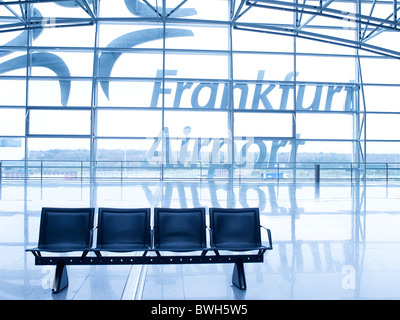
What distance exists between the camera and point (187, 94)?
54.0 feet

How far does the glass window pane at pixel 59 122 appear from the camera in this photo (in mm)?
16156

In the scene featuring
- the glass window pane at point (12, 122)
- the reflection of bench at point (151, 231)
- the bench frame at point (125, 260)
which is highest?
the glass window pane at point (12, 122)

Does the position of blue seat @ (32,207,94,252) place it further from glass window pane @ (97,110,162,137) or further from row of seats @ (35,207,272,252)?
glass window pane @ (97,110,162,137)

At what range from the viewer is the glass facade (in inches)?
636

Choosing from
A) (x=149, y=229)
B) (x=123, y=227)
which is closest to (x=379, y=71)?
(x=149, y=229)

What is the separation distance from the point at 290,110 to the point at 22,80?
12078 millimetres

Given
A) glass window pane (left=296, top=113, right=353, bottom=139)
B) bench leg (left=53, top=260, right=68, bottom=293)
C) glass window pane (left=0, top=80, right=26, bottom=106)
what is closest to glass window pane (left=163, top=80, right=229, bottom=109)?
glass window pane (left=296, top=113, right=353, bottom=139)

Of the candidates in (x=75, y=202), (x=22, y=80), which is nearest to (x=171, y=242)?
(x=75, y=202)

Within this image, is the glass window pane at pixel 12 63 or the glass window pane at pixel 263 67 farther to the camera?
the glass window pane at pixel 263 67

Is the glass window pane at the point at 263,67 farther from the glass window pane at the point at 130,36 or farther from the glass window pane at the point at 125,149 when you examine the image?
the glass window pane at the point at 125,149

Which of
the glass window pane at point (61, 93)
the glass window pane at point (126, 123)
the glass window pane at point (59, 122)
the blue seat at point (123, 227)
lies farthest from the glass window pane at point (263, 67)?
the blue seat at point (123, 227)

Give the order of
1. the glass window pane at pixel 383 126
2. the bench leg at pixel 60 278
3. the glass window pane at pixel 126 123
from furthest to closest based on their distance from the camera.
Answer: the glass window pane at pixel 383 126
the glass window pane at pixel 126 123
the bench leg at pixel 60 278

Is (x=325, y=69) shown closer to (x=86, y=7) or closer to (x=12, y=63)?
(x=86, y=7)

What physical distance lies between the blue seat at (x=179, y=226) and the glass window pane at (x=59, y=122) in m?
13.3
